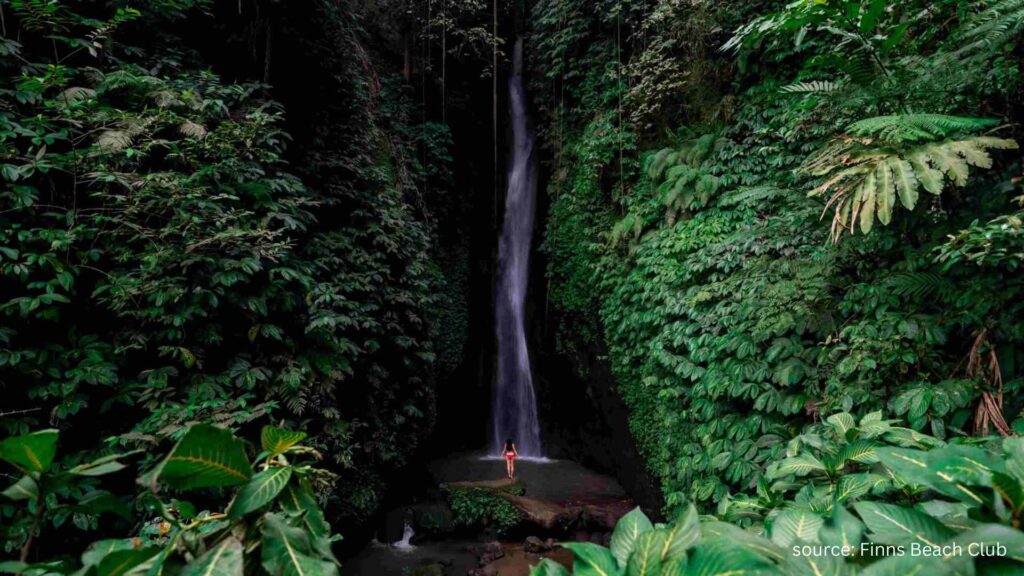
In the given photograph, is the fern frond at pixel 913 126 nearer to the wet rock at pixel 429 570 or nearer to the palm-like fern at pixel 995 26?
the palm-like fern at pixel 995 26

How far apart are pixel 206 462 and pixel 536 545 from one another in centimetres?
726

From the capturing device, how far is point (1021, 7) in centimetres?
293

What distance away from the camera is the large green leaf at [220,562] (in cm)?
82

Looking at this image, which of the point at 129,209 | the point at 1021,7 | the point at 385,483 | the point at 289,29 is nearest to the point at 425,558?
the point at 385,483

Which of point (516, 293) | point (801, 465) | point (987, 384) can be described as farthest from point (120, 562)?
point (516, 293)

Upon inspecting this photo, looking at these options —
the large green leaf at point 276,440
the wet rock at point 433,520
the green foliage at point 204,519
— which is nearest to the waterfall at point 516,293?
the wet rock at point 433,520

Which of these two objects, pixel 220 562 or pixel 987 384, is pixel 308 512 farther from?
pixel 987 384

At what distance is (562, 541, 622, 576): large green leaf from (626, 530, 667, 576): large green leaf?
1.9 inches

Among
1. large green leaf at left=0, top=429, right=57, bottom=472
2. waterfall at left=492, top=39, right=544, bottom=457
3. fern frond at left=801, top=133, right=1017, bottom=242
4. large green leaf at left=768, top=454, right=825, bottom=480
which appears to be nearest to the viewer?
large green leaf at left=0, top=429, right=57, bottom=472

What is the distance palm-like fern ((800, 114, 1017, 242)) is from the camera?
286cm

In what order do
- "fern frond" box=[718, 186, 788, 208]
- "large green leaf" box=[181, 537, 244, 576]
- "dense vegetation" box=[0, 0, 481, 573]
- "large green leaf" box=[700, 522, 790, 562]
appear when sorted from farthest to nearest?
"fern frond" box=[718, 186, 788, 208]
"dense vegetation" box=[0, 0, 481, 573]
"large green leaf" box=[700, 522, 790, 562]
"large green leaf" box=[181, 537, 244, 576]

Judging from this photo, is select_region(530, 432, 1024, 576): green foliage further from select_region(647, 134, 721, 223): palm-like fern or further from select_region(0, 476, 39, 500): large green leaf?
select_region(647, 134, 721, 223): palm-like fern

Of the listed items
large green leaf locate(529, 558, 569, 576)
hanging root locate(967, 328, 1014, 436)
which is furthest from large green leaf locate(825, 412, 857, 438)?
large green leaf locate(529, 558, 569, 576)

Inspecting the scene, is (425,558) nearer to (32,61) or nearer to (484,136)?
(32,61)
